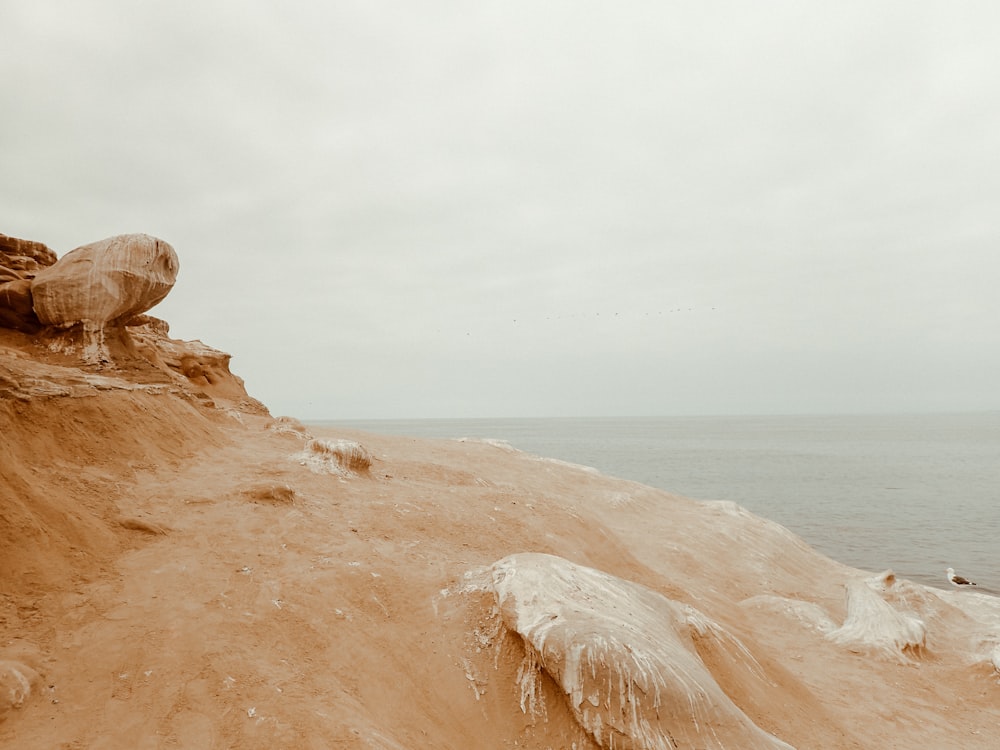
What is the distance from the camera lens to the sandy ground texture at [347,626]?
6.02m

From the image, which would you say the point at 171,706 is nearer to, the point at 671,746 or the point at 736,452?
the point at 671,746

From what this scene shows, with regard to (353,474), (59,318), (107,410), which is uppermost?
(59,318)

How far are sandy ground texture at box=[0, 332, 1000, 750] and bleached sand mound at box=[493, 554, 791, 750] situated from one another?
3cm

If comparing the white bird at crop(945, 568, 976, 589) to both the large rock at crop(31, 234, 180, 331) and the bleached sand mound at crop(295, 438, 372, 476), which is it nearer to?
the bleached sand mound at crop(295, 438, 372, 476)

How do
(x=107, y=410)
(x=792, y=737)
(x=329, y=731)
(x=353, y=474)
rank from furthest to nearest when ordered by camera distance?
(x=353, y=474) < (x=107, y=410) < (x=792, y=737) < (x=329, y=731)

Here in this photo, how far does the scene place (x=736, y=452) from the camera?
85.1m

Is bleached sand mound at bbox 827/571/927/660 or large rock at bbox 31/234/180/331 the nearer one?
bleached sand mound at bbox 827/571/927/660

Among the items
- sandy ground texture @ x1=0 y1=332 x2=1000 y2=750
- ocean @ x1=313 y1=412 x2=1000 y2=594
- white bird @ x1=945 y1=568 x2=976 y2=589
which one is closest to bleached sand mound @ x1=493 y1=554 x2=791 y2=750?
sandy ground texture @ x1=0 y1=332 x2=1000 y2=750

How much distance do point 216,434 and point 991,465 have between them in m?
79.6

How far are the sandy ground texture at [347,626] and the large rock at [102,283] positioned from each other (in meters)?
1.48

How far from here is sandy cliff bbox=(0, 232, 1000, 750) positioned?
607cm

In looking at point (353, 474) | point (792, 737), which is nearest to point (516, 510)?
point (353, 474)

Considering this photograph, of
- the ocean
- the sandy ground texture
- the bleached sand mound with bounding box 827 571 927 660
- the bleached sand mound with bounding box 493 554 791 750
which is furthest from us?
the ocean

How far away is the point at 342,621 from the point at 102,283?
40.7ft
